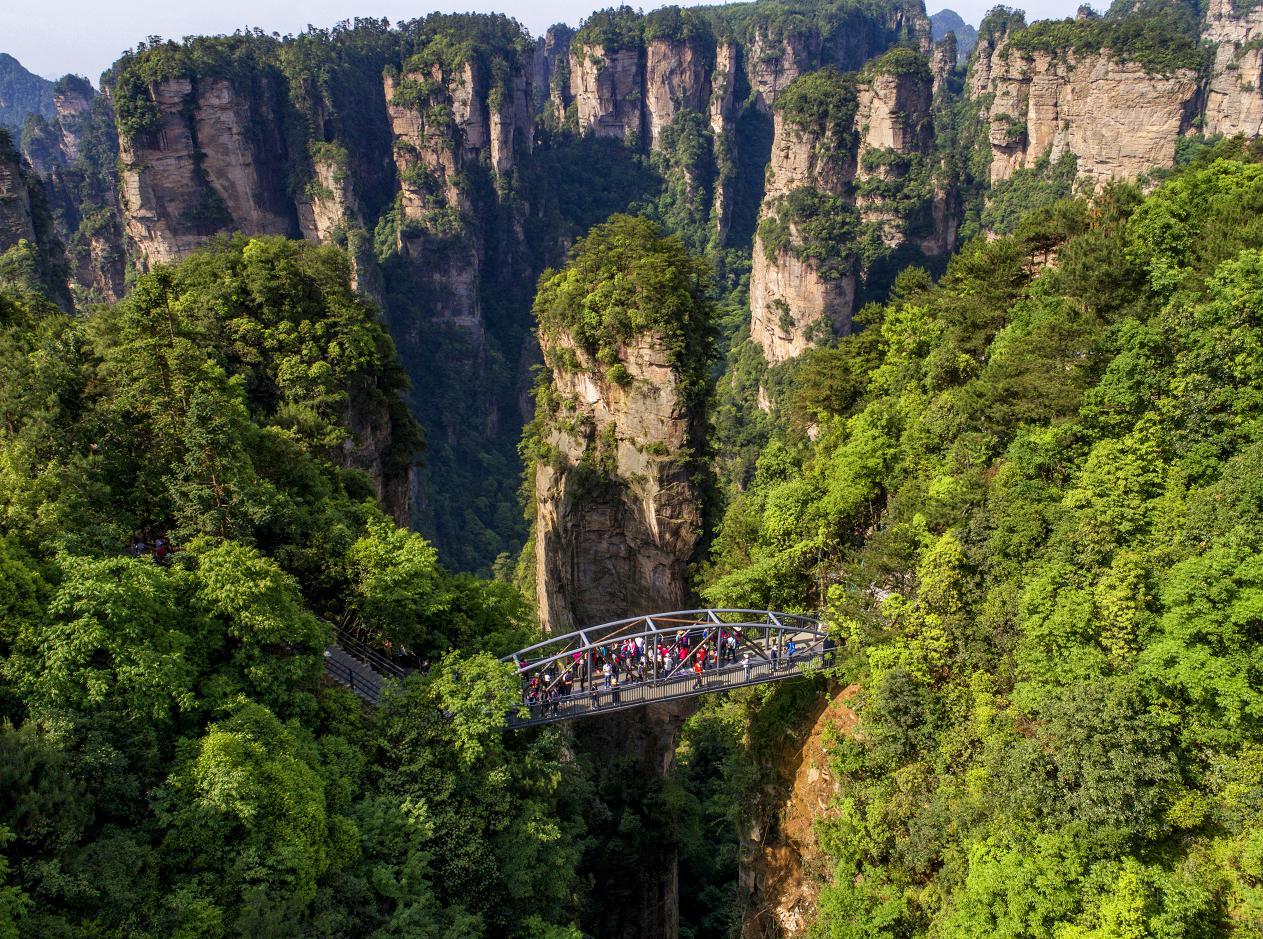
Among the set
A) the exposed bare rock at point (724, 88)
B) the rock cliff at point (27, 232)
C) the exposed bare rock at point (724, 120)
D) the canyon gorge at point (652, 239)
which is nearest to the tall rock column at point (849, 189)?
the canyon gorge at point (652, 239)

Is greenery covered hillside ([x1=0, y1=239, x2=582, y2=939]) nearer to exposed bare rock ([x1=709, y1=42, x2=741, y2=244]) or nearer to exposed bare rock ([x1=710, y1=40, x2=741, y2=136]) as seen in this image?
exposed bare rock ([x1=709, y1=42, x2=741, y2=244])

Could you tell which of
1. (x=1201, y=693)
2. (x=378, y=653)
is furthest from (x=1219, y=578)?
(x=378, y=653)

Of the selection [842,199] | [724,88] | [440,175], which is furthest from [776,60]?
[440,175]

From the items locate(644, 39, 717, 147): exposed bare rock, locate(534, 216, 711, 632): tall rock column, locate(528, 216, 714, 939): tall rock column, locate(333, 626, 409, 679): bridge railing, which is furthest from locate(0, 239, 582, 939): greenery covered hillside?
locate(644, 39, 717, 147): exposed bare rock

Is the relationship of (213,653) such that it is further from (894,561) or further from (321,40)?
(321,40)

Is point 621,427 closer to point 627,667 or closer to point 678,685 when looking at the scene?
point 627,667

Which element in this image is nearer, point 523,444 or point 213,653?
point 213,653
